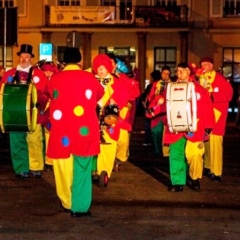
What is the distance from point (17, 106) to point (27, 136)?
1.05 m

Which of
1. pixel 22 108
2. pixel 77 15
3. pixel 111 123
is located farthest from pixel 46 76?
pixel 77 15

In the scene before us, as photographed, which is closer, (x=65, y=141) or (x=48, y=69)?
(x=65, y=141)

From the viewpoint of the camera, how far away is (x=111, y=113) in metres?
10.5

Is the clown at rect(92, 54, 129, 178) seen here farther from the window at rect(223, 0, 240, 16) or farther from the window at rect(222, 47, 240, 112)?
the window at rect(223, 0, 240, 16)

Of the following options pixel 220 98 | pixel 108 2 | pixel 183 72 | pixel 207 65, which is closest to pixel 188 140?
pixel 183 72

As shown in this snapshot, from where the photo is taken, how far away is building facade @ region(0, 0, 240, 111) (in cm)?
3922

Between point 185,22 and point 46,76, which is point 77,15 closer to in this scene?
point 185,22

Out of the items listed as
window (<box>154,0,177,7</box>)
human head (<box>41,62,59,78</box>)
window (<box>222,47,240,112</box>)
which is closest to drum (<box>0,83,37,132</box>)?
human head (<box>41,62,59,78</box>)

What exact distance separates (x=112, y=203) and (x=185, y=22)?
1162 inches

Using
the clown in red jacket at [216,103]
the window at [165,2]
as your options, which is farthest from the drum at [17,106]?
the window at [165,2]

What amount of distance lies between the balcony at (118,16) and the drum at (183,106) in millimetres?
28332

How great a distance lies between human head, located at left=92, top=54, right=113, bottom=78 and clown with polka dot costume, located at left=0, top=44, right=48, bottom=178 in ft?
3.50

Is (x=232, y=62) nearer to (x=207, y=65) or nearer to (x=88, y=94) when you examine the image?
(x=207, y=65)

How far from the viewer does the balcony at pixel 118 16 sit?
128 ft
